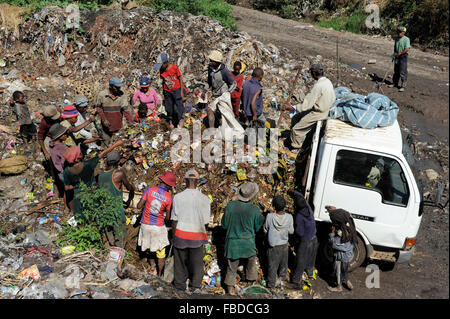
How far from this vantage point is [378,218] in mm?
5141

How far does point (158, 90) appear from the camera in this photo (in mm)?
9711

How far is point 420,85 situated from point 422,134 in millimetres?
2942

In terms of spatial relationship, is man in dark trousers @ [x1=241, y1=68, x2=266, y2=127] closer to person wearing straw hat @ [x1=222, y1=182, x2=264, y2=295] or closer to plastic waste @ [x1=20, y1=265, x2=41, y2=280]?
person wearing straw hat @ [x1=222, y1=182, x2=264, y2=295]

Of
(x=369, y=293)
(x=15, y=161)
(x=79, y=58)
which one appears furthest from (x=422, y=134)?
(x=79, y=58)

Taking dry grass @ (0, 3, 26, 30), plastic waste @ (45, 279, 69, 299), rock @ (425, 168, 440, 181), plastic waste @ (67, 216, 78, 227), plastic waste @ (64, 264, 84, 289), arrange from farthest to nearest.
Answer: dry grass @ (0, 3, 26, 30) < rock @ (425, 168, 440, 181) < plastic waste @ (67, 216, 78, 227) < plastic waste @ (64, 264, 84, 289) < plastic waste @ (45, 279, 69, 299)

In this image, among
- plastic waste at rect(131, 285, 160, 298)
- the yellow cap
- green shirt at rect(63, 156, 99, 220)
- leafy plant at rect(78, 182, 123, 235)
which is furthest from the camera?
the yellow cap

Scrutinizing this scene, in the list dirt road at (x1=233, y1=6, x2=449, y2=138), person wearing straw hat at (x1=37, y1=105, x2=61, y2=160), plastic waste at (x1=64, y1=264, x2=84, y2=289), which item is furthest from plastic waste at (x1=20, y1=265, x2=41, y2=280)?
dirt road at (x1=233, y1=6, x2=449, y2=138)

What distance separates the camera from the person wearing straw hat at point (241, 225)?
4.87 metres

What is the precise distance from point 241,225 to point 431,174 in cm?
485

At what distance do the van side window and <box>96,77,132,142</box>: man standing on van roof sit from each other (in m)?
4.13

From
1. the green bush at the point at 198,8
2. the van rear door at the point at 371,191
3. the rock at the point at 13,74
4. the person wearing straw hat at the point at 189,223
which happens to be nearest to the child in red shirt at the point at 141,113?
the person wearing straw hat at the point at 189,223

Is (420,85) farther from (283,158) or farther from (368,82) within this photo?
(283,158)

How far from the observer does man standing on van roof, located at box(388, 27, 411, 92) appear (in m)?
9.98

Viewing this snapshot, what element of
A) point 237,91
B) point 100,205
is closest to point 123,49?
point 237,91
